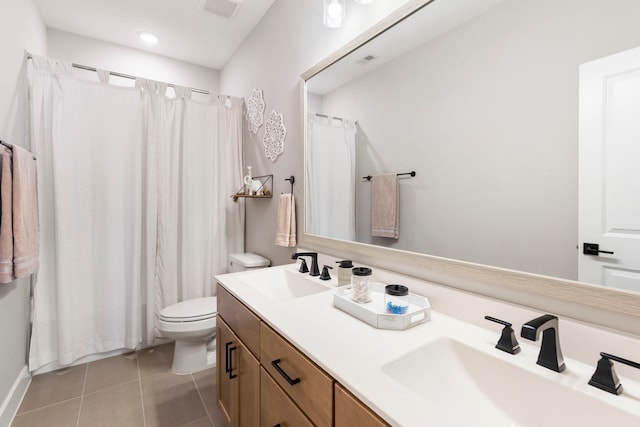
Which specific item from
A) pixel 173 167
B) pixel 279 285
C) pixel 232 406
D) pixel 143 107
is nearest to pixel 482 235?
pixel 279 285

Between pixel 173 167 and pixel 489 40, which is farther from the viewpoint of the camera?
pixel 173 167

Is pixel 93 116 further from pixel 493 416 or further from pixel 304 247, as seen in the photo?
pixel 493 416

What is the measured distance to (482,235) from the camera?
937 millimetres

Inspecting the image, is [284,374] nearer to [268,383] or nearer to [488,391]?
[268,383]

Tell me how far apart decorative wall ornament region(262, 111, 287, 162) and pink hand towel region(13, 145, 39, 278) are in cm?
143

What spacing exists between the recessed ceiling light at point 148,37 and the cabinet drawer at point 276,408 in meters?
2.97

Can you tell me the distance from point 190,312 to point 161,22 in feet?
7.72

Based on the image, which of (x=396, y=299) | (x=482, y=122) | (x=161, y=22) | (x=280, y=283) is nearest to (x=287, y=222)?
(x=280, y=283)

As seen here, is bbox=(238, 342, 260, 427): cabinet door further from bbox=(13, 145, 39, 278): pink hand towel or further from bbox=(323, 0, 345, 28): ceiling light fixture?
bbox=(323, 0, 345, 28): ceiling light fixture

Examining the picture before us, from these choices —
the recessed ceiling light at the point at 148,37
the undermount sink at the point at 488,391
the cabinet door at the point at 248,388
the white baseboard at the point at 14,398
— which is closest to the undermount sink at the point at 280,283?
the cabinet door at the point at 248,388

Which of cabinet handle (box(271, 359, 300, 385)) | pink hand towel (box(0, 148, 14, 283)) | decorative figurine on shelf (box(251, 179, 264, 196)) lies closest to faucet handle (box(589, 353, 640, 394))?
cabinet handle (box(271, 359, 300, 385))

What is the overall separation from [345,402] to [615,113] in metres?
0.89

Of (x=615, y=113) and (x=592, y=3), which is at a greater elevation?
(x=592, y=3)

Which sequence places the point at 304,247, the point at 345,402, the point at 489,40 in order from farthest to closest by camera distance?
1. the point at 304,247
2. the point at 489,40
3. the point at 345,402
